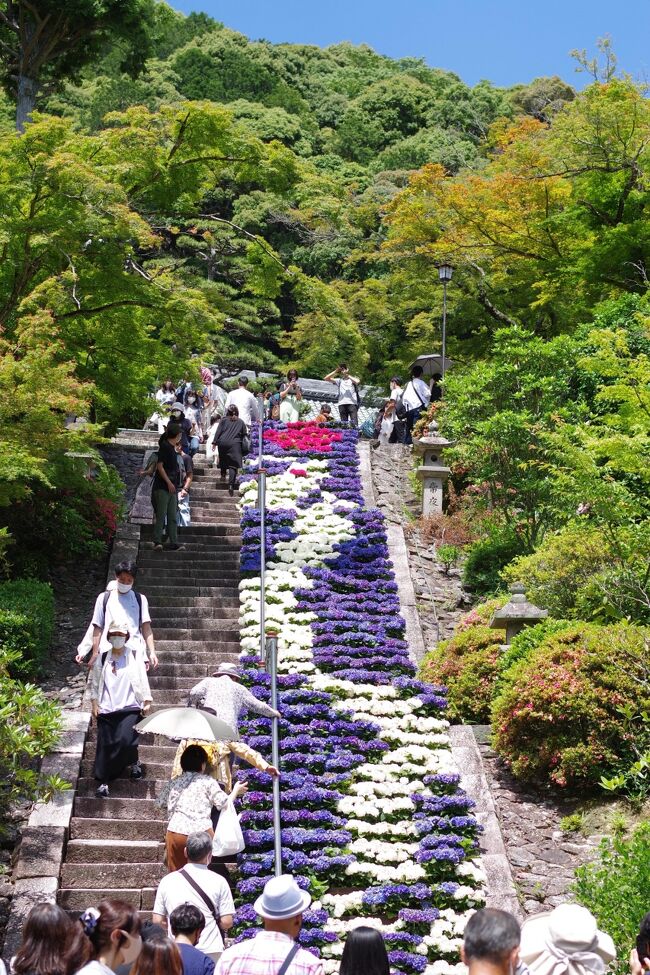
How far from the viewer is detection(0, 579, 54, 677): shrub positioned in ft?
40.6

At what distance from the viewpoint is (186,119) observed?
18953mm

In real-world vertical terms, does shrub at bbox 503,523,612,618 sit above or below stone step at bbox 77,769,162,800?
above

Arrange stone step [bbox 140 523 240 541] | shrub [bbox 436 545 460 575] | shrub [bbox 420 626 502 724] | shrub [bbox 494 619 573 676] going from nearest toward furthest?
shrub [bbox 494 619 573 676], shrub [bbox 420 626 502 724], stone step [bbox 140 523 240 541], shrub [bbox 436 545 460 575]

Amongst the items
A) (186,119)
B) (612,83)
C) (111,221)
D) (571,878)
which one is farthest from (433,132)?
(571,878)

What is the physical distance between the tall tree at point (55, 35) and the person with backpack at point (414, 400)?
8.05 metres

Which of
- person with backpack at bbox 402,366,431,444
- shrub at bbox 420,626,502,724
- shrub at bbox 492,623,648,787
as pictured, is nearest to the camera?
shrub at bbox 492,623,648,787

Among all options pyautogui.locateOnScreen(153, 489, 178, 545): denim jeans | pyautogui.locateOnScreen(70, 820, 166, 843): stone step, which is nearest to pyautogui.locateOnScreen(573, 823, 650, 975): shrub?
pyautogui.locateOnScreen(70, 820, 166, 843): stone step

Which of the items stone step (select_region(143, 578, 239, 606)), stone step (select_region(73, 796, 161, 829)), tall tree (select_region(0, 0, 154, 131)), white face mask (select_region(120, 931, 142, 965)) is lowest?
stone step (select_region(73, 796, 161, 829))

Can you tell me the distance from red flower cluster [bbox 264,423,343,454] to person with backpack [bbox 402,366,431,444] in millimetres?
1819

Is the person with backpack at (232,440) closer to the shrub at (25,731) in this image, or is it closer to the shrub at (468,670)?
the shrub at (468,670)

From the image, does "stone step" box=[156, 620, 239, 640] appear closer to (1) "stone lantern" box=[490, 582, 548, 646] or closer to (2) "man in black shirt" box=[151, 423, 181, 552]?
(2) "man in black shirt" box=[151, 423, 181, 552]

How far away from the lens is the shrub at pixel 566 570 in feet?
43.3

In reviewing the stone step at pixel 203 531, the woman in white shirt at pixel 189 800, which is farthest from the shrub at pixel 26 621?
the woman in white shirt at pixel 189 800

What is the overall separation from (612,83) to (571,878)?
58.1ft
